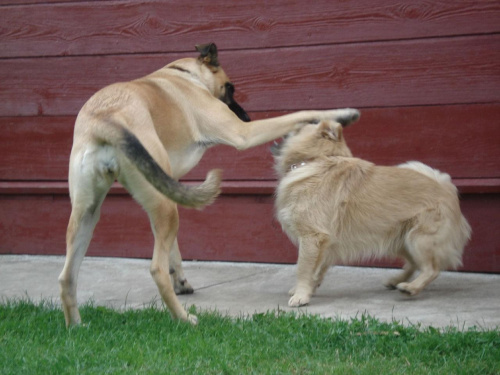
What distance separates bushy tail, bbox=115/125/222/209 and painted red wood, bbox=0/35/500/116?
2.59m

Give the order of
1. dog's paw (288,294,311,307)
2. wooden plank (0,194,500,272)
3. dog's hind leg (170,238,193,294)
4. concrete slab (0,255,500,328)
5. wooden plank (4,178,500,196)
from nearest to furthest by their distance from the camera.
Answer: concrete slab (0,255,500,328) < dog's paw (288,294,311,307) < dog's hind leg (170,238,193,294) < wooden plank (4,178,500,196) < wooden plank (0,194,500,272)

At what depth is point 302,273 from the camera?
5375 millimetres

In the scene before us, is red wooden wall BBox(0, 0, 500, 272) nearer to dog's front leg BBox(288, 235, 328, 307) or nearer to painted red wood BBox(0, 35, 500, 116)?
painted red wood BBox(0, 35, 500, 116)

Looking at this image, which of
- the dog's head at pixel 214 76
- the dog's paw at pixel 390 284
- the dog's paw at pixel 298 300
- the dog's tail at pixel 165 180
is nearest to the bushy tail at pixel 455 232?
the dog's paw at pixel 390 284

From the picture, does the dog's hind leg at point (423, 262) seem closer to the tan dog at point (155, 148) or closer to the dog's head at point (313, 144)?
the dog's head at point (313, 144)

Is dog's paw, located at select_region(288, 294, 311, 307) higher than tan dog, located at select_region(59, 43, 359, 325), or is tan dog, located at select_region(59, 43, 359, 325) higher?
tan dog, located at select_region(59, 43, 359, 325)

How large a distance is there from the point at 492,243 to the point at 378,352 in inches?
102

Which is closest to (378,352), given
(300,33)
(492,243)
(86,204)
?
(86,204)

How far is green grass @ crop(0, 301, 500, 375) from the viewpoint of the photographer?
3730mm

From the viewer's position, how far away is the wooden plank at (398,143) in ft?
20.4

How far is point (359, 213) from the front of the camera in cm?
551

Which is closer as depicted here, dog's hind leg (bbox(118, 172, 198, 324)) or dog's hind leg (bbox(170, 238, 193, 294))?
dog's hind leg (bbox(118, 172, 198, 324))

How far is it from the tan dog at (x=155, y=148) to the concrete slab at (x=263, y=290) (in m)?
0.46

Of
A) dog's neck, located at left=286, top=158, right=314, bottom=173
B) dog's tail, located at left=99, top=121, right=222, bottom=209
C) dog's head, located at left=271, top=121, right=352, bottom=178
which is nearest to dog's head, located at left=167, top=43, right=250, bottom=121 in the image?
dog's head, located at left=271, top=121, right=352, bottom=178
